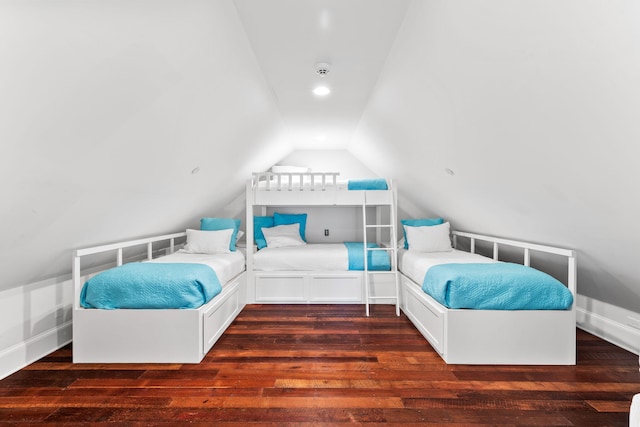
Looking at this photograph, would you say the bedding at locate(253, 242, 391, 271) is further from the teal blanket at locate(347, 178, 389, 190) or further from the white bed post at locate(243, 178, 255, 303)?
the teal blanket at locate(347, 178, 389, 190)

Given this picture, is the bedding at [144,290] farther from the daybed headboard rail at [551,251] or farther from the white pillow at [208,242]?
the daybed headboard rail at [551,251]

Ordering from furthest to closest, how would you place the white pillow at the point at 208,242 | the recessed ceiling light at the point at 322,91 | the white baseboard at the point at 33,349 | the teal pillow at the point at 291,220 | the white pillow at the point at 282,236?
the teal pillow at the point at 291,220
the white pillow at the point at 282,236
the white pillow at the point at 208,242
the recessed ceiling light at the point at 322,91
the white baseboard at the point at 33,349

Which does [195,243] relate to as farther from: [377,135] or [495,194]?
[495,194]

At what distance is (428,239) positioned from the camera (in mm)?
3678

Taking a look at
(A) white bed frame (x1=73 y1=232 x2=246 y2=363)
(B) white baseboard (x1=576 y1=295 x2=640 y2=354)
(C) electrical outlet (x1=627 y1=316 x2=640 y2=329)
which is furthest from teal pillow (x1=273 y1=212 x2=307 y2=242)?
(C) electrical outlet (x1=627 y1=316 x2=640 y2=329)

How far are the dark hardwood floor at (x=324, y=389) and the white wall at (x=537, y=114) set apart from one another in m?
0.94

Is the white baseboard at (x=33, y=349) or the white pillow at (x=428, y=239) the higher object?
the white pillow at (x=428, y=239)

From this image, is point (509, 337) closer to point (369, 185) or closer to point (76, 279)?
point (369, 185)

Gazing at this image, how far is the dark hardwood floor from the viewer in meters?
1.63

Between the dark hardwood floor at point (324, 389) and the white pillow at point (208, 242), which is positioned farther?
the white pillow at point (208, 242)

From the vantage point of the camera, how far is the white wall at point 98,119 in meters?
1.21

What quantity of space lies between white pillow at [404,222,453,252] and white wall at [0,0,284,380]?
2.29 metres

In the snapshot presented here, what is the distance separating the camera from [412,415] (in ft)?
5.39

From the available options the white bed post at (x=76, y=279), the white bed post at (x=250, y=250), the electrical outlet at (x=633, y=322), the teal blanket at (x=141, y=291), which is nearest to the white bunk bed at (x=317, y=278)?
the white bed post at (x=250, y=250)
